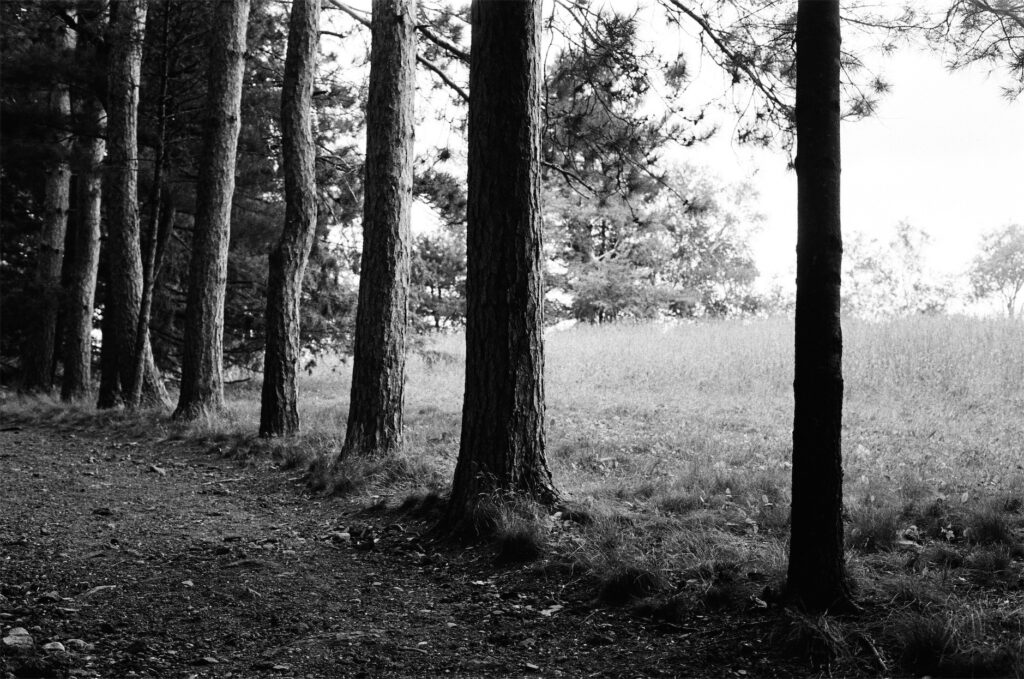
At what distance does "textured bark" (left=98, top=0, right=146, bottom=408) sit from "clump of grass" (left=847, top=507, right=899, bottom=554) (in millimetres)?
11610

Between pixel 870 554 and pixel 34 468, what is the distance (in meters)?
7.80

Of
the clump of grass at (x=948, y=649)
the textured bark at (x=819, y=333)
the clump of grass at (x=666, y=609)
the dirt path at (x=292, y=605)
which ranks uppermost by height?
the textured bark at (x=819, y=333)

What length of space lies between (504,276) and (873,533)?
8.82 ft

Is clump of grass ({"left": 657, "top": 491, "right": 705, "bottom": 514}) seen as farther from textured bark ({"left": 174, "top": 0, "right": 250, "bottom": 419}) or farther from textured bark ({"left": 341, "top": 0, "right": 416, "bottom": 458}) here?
textured bark ({"left": 174, "top": 0, "right": 250, "bottom": 419})

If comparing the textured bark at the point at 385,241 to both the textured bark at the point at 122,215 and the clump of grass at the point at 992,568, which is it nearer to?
the clump of grass at the point at 992,568

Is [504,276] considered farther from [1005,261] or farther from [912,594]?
[1005,261]

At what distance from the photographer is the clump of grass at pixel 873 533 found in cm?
436

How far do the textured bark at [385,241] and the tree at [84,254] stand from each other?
29.3 ft

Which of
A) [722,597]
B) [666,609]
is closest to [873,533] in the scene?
[722,597]

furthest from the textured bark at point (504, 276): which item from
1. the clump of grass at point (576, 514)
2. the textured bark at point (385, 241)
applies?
the textured bark at point (385, 241)

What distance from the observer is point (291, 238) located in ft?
31.2

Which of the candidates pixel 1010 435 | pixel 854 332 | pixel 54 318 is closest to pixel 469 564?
pixel 1010 435

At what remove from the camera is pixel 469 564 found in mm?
4684

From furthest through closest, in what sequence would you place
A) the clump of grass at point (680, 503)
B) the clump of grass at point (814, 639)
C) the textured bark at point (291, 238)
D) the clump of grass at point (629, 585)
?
the textured bark at point (291, 238) → the clump of grass at point (680, 503) → the clump of grass at point (629, 585) → the clump of grass at point (814, 639)
